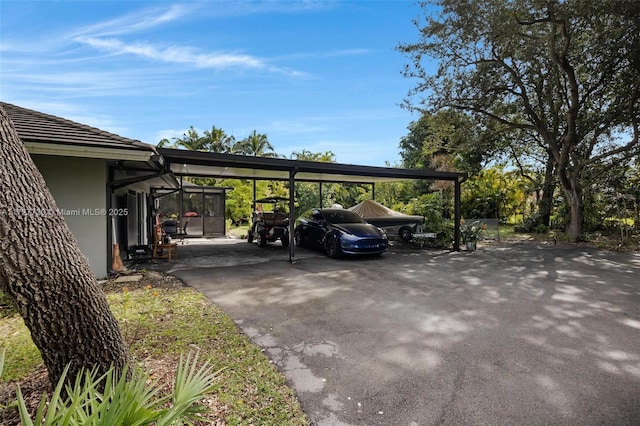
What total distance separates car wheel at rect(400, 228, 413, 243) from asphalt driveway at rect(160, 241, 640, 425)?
199 inches

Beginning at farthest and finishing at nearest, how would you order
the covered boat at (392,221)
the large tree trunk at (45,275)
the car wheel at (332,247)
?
1. the covered boat at (392,221)
2. the car wheel at (332,247)
3. the large tree trunk at (45,275)

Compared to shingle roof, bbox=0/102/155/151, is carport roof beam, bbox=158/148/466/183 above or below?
below

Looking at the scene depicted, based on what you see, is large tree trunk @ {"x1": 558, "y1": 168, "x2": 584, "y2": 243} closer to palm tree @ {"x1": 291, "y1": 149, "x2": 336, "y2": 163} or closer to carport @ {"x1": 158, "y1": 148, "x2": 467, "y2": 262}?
carport @ {"x1": 158, "y1": 148, "x2": 467, "y2": 262}

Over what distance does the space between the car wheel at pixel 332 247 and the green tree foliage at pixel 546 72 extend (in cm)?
816

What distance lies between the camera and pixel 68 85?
10156 mm

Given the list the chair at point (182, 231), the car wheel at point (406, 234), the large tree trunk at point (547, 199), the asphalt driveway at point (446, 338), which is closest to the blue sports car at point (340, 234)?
the asphalt driveway at point (446, 338)

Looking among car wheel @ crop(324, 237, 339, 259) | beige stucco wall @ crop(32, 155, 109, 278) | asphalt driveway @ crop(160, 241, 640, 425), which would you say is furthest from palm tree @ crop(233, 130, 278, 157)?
beige stucco wall @ crop(32, 155, 109, 278)

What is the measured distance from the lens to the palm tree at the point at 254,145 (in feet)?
109

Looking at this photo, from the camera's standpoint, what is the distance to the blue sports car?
9469mm

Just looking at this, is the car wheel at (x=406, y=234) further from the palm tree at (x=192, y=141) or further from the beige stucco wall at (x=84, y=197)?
the palm tree at (x=192, y=141)

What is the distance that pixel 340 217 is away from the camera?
35.0 feet

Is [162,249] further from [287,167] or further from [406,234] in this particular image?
[406,234]

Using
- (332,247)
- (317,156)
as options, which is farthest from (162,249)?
(317,156)

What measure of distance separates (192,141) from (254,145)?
19.7ft
